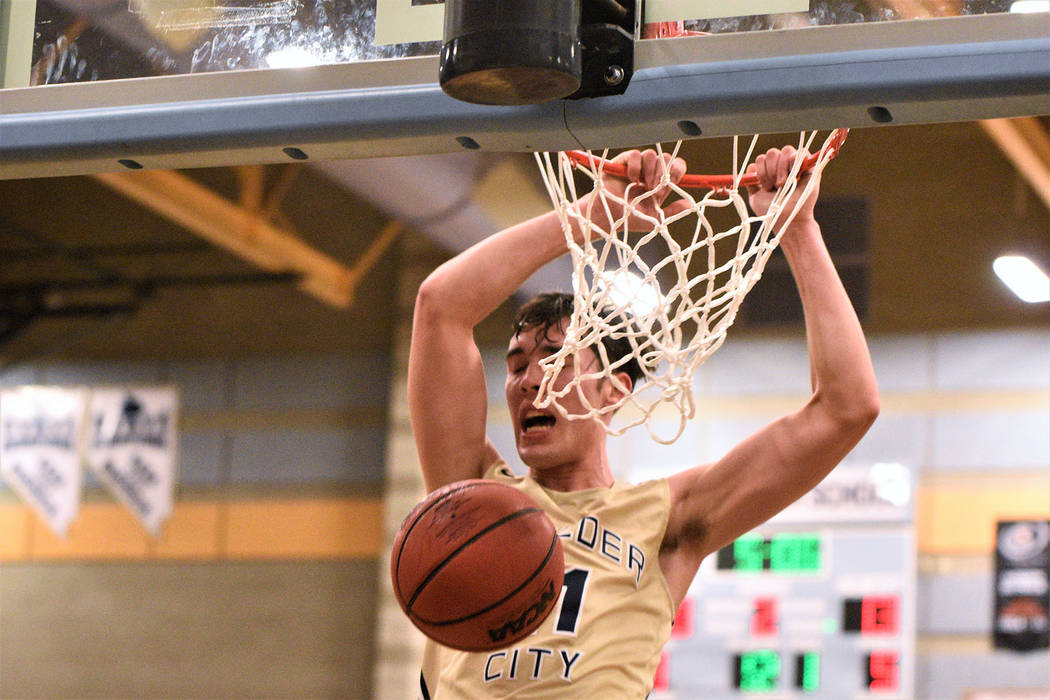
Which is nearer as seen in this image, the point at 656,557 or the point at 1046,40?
the point at 1046,40

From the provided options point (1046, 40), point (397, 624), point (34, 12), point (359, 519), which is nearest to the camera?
point (1046, 40)

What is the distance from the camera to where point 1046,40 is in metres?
1.91

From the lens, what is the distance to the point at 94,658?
8227 mm

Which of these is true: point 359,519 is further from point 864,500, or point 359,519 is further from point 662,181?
point 662,181

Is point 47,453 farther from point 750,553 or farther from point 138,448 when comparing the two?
point 750,553

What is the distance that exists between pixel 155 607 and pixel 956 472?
4.78 meters

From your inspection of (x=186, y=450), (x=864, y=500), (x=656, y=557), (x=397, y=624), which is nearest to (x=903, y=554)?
(x=864, y=500)

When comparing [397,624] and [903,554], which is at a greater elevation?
[903,554]

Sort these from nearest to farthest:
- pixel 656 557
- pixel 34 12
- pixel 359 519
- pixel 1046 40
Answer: pixel 1046 40 < pixel 34 12 < pixel 656 557 < pixel 359 519

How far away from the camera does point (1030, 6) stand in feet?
Result: 6.40

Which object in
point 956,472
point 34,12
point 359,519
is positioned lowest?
point 359,519

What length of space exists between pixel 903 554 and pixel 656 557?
12.7 feet

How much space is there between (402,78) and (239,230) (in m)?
5.37

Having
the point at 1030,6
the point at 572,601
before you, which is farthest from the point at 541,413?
the point at 1030,6
